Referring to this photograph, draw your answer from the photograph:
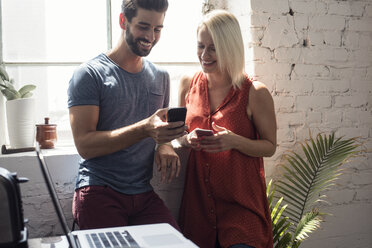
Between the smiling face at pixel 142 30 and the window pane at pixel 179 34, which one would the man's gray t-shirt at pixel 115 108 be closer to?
the smiling face at pixel 142 30

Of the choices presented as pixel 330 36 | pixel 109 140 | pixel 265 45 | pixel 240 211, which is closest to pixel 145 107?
pixel 109 140

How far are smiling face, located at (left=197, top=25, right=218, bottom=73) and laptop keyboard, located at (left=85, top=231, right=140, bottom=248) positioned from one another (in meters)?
1.05

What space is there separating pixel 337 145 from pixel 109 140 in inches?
49.1

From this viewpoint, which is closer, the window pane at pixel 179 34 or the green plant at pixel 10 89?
the green plant at pixel 10 89

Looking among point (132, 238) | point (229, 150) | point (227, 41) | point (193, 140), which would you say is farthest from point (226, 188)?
point (132, 238)

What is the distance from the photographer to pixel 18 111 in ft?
6.94

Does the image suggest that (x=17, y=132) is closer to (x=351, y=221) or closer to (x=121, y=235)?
(x=121, y=235)

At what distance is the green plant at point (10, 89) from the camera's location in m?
2.11

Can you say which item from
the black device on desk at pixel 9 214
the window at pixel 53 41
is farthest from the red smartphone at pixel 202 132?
the black device on desk at pixel 9 214

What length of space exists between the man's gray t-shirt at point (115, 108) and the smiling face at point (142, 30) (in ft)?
0.38

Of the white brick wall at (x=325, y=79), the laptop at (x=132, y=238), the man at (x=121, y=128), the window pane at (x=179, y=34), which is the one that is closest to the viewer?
the laptop at (x=132, y=238)

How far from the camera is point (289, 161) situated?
7.52 feet

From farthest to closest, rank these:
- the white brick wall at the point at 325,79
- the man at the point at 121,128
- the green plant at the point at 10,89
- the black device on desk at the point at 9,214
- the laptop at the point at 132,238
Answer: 1. the white brick wall at the point at 325,79
2. the green plant at the point at 10,89
3. the man at the point at 121,128
4. the laptop at the point at 132,238
5. the black device on desk at the point at 9,214

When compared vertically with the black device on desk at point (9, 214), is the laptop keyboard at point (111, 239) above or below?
below
